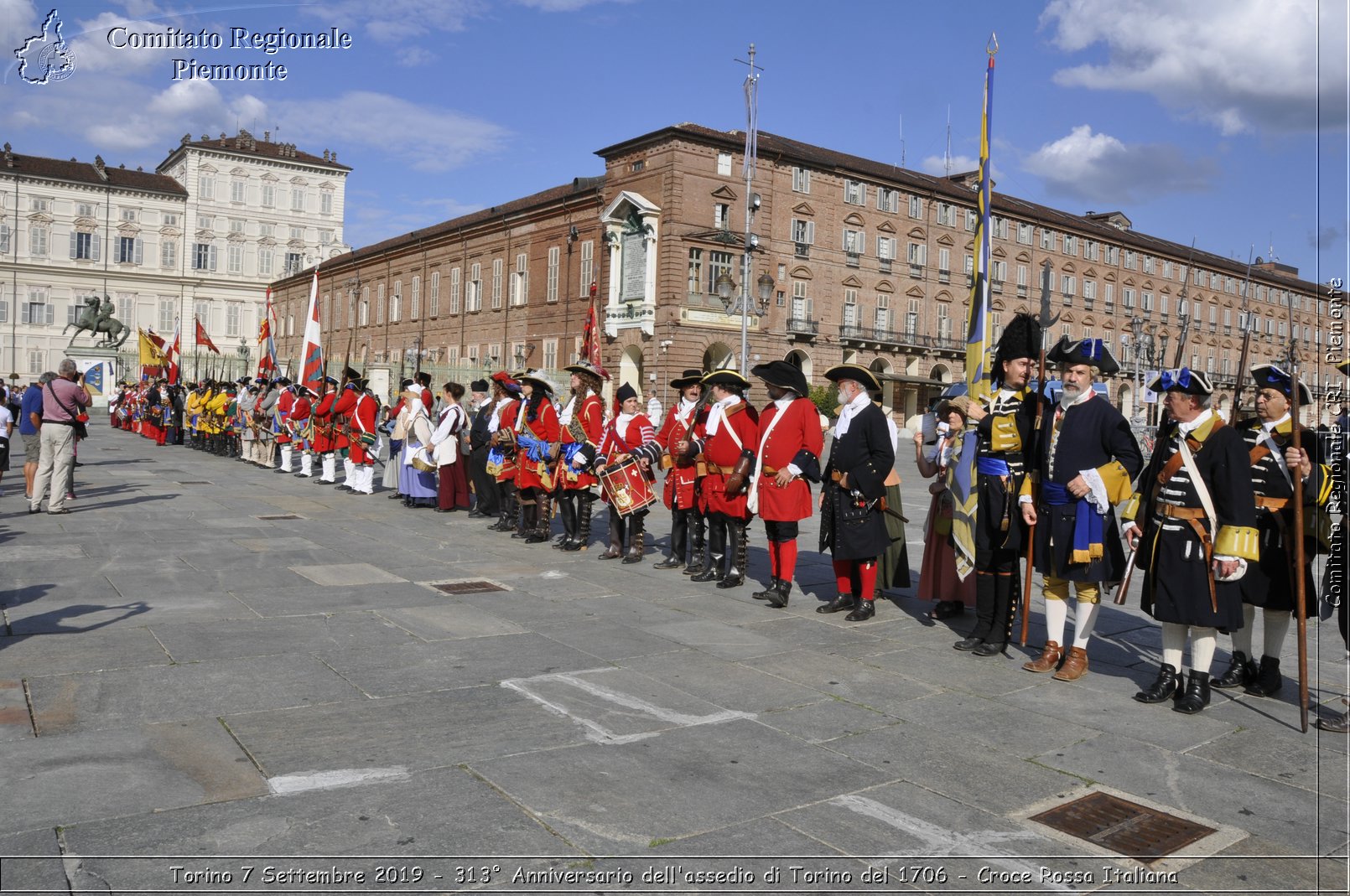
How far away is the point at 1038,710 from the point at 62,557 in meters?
8.66

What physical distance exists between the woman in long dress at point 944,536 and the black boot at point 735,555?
5.85 ft

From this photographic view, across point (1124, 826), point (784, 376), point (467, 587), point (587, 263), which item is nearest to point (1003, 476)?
point (784, 376)

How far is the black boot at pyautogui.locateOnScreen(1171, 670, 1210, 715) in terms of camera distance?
5.78 metres

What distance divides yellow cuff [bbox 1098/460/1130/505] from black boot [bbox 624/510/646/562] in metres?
5.39

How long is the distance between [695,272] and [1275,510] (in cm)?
4197

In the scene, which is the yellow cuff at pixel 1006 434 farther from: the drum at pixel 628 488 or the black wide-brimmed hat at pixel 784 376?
the drum at pixel 628 488

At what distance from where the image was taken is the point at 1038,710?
18.8ft

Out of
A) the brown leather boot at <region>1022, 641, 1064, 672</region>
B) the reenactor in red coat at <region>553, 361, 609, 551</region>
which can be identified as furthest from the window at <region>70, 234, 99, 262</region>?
the brown leather boot at <region>1022, 641, 1064, 672</region>

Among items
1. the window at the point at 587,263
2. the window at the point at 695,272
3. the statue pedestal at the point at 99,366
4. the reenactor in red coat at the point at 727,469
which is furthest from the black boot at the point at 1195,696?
the statue pedestal at the point at 99,366

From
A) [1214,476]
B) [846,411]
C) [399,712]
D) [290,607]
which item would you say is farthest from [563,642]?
[1214,476]

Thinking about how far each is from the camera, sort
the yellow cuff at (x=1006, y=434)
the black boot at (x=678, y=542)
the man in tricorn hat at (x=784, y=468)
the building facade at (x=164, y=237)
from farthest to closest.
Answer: the building facade at (x=164, y=237) < the black boot at (x=678, y=542) < the man in tricorn hat at (x=784, y=468) < the yellow cuff at (x=1006, y=434)

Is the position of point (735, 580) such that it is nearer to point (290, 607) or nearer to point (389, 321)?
point (290, 607)

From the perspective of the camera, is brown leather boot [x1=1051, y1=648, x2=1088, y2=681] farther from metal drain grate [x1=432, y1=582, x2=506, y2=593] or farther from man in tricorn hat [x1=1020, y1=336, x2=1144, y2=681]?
metal drain grate [x1=432, y1=582, x2=506, y2=593]

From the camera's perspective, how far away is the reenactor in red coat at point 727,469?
30.4 feet
